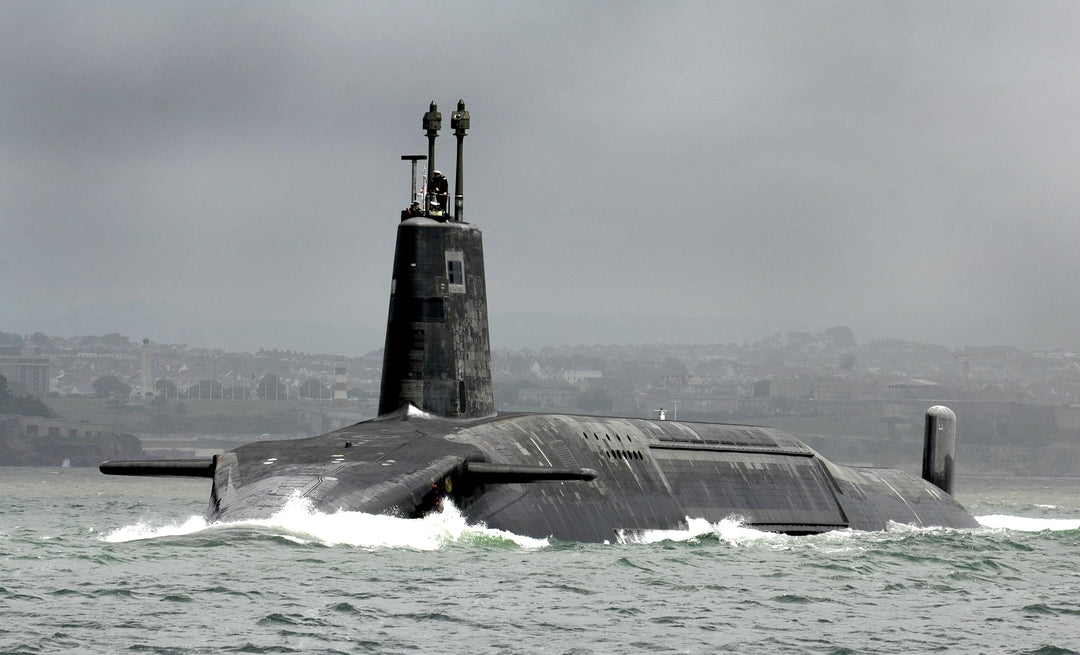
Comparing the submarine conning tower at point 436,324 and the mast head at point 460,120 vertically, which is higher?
the mast head at point 460,120

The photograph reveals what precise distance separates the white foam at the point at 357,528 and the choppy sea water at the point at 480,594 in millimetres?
31

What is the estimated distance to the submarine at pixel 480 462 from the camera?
77.6 feet

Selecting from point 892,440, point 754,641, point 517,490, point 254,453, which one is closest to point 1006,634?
point 754,641

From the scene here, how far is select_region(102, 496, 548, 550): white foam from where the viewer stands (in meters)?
22.0

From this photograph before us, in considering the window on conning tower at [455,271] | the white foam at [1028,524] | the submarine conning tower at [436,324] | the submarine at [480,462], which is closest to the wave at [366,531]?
the submarine at [480,462]

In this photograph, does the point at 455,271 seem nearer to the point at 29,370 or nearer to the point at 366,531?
the point at 366,531

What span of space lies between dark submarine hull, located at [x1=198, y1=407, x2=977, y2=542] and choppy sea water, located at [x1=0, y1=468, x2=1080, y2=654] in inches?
20.2

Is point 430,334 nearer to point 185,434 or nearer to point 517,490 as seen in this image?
point 517,490

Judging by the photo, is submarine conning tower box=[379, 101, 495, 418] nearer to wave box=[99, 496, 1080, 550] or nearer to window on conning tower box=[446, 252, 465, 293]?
window on conning tower box=[446, 252, 465, 293]

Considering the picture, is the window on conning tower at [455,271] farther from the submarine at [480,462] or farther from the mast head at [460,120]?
the mast head at [460,120]

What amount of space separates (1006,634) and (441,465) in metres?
8.50

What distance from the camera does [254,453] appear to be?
1007 inches

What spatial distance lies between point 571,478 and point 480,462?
2275 millimetres

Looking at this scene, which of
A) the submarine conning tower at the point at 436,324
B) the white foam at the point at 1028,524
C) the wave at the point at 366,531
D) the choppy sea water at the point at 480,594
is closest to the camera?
the choppy sea water at the point at 480,594
